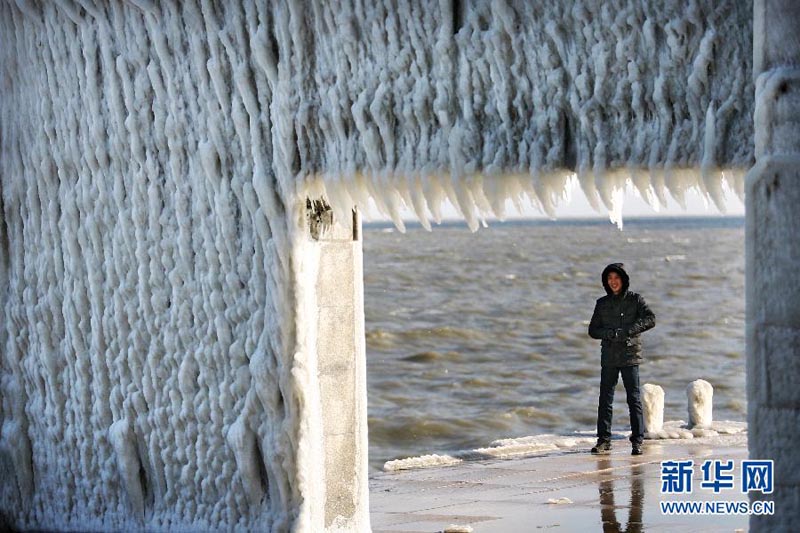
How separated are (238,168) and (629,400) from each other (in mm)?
5304

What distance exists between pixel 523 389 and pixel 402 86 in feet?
46.0

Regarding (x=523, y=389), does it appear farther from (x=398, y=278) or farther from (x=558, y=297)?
(x=398, y=278)

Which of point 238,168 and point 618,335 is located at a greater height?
point 238,168

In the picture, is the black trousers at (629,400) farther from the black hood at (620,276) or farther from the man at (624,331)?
the black hood at (620,276)

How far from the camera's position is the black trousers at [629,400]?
12512mm

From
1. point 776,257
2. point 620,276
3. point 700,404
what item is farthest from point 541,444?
point 776,257

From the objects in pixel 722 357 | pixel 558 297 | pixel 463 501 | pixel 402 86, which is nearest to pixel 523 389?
pixel 722 357

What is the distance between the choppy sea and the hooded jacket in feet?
6.23

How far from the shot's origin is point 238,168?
8.47 metres

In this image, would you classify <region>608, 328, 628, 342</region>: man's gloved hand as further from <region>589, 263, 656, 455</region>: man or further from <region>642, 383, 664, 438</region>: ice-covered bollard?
<region>642, 383, 664, 438</region>: ice-covered bollard

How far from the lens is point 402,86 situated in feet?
25.6

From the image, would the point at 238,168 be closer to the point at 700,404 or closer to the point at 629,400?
the point at 629,400

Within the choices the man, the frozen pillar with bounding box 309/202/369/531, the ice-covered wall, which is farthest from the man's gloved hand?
the ice-covered wall

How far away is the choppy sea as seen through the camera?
18.0m
